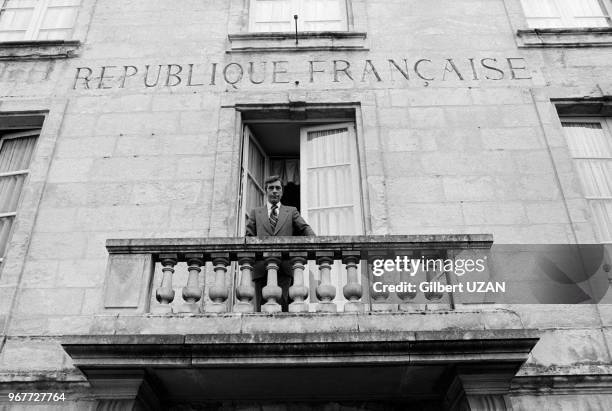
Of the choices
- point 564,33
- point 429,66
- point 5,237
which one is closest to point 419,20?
point 429,66

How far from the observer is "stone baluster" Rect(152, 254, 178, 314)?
217 inches

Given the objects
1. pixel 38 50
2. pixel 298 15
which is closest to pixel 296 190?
pixel 298 15

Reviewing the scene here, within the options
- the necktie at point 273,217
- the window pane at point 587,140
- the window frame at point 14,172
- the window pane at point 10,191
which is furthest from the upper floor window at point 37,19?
the window pane at point 587,140

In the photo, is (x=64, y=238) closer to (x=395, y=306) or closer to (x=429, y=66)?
(x=395, y=306)

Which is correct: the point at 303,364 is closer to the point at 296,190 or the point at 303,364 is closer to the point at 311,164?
the point at 311,164

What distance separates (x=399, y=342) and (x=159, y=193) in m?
3.59

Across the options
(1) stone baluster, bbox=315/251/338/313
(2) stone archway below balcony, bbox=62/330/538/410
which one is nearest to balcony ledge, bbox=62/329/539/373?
(2) stone archway below balcony, bbox=62/330/538/410

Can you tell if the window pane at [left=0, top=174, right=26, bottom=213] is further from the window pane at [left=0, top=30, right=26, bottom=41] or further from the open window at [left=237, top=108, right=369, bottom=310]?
the open window at [left=237, top=108, right=369, bottom=310]

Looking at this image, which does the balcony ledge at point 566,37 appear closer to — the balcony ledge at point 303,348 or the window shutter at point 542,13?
the window shutter at point 542,13

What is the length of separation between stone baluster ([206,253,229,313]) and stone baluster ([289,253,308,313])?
2.00ft

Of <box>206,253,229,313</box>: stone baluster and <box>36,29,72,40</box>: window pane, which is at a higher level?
<box>36,29,72,40</box>: window pane

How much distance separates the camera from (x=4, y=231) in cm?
725

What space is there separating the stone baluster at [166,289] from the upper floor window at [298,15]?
173 inches

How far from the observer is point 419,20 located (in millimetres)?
8758
